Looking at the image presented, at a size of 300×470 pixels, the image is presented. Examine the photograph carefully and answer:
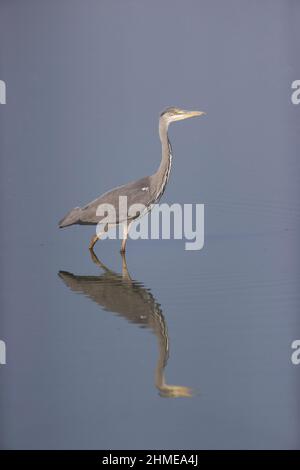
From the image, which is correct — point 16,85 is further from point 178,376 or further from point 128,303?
point 178,376

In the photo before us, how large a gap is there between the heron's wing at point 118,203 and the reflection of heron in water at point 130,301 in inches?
16.9

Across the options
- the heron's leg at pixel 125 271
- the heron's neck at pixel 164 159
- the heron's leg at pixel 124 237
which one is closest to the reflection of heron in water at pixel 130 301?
the heron's leg at pixel 125 271

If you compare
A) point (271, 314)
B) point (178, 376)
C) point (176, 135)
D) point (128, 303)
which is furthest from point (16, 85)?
point (178, 376)

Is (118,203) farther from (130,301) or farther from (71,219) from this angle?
(130,301)

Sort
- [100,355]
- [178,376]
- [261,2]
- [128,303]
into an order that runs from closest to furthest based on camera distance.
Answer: [178,376] → [100,355] → [128,303] → [261,2]

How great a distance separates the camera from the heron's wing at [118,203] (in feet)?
25.5

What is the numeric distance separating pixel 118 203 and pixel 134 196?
0.48 feet

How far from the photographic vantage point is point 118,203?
7820 mm

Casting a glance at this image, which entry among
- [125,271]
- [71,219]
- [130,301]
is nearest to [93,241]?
[71,219]

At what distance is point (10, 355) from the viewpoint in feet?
17.0

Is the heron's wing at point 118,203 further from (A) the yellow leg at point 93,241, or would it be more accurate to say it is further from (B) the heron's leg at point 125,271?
(B) the heron's leg at point 125,271

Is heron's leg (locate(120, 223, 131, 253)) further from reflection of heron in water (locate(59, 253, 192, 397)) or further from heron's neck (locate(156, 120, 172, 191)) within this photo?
heron's neck (locate(156, 120, 172, 191))

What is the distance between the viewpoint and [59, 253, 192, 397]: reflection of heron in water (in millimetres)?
4712

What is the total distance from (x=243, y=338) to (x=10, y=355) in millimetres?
1308
